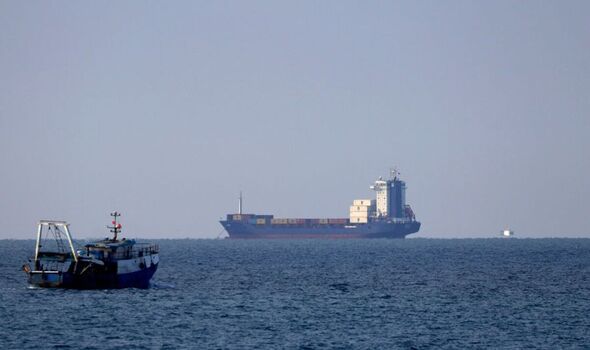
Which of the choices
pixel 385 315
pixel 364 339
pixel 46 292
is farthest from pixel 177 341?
pixel 46 292

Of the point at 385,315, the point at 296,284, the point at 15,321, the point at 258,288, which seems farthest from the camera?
the point at 296,284

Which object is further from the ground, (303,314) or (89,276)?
(89,276)

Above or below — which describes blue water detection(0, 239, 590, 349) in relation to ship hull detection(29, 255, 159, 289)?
below

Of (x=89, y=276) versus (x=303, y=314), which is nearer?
(x=303, y=314)

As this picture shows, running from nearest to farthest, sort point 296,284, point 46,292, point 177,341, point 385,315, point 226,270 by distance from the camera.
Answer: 1. point 177,341
2. point 385,315
3. point 46,292
4. point 296,284
5. point 226,270

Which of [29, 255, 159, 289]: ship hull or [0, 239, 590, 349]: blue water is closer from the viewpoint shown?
[0, 239, 590, 349]: blue water

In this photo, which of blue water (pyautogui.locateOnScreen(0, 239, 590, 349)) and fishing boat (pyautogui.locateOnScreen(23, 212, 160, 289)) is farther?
fishing boat (pyautogui.locateOnScreen(23, 212, 160, 289))

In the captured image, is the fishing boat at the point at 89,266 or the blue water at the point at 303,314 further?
the fishing boat at the point at 89,266

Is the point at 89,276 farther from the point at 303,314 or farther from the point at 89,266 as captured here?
the point at 303,314

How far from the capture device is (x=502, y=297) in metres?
88.2

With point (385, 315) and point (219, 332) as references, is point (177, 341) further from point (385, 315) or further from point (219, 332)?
point (385, 315)

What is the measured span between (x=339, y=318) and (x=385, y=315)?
3.85m

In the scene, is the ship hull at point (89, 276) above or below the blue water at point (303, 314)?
above

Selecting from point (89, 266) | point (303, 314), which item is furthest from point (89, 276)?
point (303, 314)
